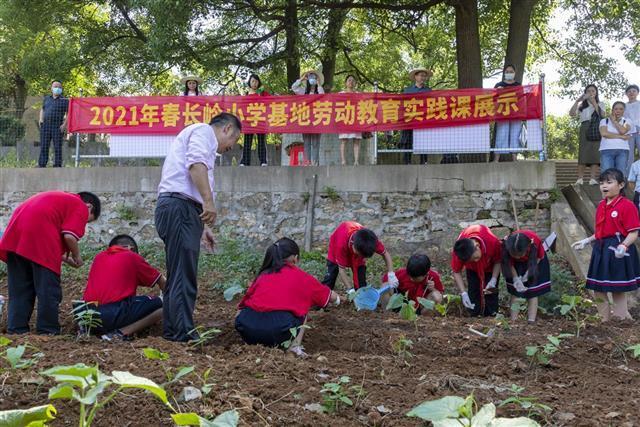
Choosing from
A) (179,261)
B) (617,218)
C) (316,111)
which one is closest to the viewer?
(179,261)

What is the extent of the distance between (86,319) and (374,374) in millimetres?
2391

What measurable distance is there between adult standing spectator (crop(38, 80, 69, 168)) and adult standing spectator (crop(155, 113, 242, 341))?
5.95m

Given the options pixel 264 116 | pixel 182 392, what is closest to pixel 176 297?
pixel 182 392

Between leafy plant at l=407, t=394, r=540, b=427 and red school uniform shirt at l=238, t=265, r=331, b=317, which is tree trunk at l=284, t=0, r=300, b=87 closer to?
red school uniform shirt at l=238, t=265, r=331, b=317

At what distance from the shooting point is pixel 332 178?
8.71 meters

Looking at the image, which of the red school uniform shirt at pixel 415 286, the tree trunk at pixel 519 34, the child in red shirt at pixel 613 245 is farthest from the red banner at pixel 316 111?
the red school uniform shirt at pixel 415 286

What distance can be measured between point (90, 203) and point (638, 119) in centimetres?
698

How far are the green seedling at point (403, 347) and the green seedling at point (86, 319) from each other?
206 centimetres

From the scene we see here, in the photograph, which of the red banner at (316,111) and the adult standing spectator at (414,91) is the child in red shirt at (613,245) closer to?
the red banner at (316,111)

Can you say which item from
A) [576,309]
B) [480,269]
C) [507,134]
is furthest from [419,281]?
[507,134]

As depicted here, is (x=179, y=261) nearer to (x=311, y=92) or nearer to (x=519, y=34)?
(x=311, y=92)

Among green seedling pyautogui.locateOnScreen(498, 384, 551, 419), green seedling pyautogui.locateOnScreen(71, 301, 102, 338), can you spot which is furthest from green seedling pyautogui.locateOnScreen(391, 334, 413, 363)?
green seedling pyautogui.locateOnScreen(71, 301, 102, 338)

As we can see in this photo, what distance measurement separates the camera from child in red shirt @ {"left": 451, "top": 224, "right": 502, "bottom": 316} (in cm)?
595

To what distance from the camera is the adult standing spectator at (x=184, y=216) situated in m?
4.37
